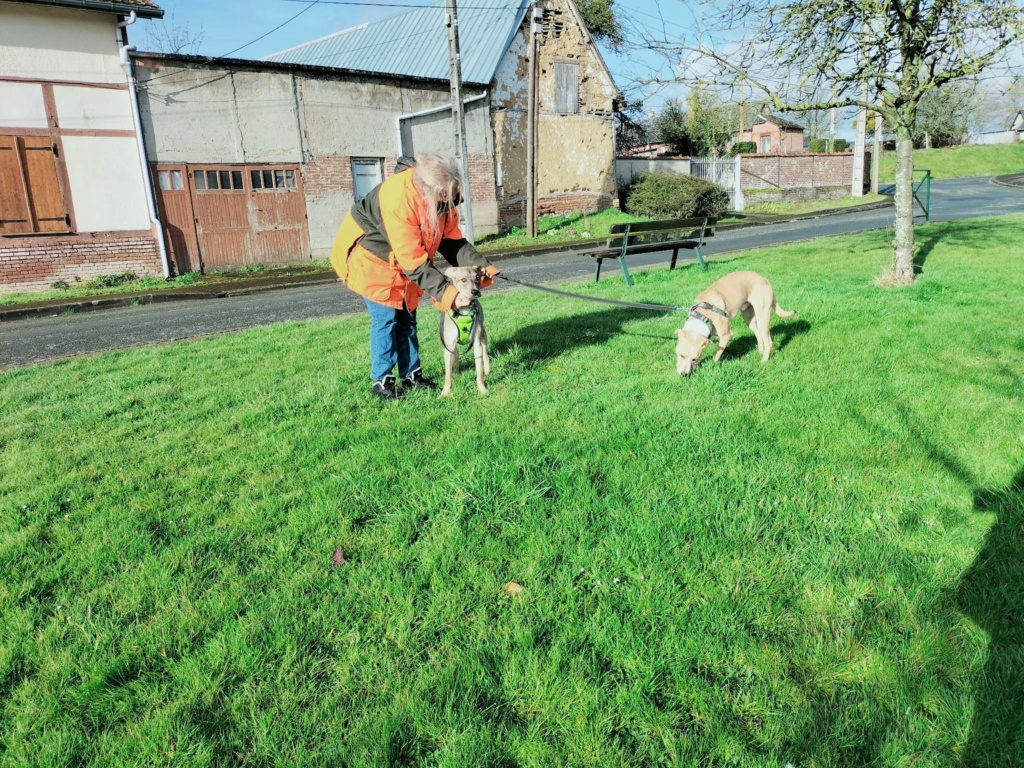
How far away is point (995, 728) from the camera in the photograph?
1.86m

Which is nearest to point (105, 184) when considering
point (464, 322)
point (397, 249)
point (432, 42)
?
point (432, 42)

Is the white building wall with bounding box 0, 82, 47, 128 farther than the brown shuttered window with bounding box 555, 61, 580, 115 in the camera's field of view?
No

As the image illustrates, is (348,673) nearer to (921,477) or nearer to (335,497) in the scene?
(335,497)

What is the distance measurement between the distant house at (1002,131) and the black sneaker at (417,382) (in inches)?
3386

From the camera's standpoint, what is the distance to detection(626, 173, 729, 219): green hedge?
1045 inches

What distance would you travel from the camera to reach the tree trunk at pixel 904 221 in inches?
330

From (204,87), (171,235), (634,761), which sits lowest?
(634,761)

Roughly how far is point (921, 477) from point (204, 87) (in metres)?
18.8

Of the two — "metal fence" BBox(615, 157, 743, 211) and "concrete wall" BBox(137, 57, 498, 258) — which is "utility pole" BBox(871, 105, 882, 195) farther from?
"concrete wall" BBox(137, 57, 498, 258)

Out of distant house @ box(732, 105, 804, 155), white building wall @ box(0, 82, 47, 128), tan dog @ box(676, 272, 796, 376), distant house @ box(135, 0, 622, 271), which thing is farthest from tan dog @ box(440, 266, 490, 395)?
distant house @ box(732, 105, 804, 155)

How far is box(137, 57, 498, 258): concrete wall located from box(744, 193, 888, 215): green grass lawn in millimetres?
15584

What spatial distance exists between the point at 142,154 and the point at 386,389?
14766 millimetres

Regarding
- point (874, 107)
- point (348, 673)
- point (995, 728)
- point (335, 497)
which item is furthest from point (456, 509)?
point (874, 107)

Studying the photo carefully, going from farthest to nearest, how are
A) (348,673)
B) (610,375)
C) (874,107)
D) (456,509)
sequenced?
(874,107)
(610,375)
(456,509)
(348,673)
